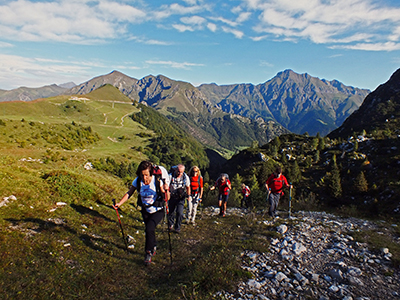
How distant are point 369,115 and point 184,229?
145 meters

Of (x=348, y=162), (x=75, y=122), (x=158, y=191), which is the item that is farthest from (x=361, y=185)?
(x=75, y=122)

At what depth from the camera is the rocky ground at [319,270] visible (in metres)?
5.63

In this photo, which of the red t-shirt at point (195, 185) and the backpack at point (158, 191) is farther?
the red t-shirt at point (195, 185)

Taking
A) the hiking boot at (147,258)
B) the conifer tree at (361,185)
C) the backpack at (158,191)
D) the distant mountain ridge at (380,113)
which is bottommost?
the conifer tree at (361,185)

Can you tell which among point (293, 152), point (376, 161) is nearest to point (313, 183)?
point (376, 161)

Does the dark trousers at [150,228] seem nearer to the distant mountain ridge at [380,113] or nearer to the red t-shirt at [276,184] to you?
the red t-shirt at [276,184]

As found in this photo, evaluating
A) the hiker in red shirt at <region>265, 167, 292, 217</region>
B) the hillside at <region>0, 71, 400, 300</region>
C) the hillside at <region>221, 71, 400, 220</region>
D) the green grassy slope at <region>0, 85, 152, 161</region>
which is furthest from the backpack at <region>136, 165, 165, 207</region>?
the green grassy slope at <region>0, 85, 152, 161</region>

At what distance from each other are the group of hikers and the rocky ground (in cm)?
305

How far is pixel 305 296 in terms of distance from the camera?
5527mm

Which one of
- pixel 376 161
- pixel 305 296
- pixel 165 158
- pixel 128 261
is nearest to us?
pixel 305 296

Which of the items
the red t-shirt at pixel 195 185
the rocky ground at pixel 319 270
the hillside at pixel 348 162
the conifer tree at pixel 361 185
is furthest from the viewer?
the conifer tree at pixel 361 185

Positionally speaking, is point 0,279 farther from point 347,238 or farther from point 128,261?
point 347,238

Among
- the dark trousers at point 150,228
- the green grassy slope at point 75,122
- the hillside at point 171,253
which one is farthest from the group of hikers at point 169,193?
the green grassy slope at point 75,122

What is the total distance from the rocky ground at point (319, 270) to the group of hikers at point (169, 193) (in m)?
3.05
